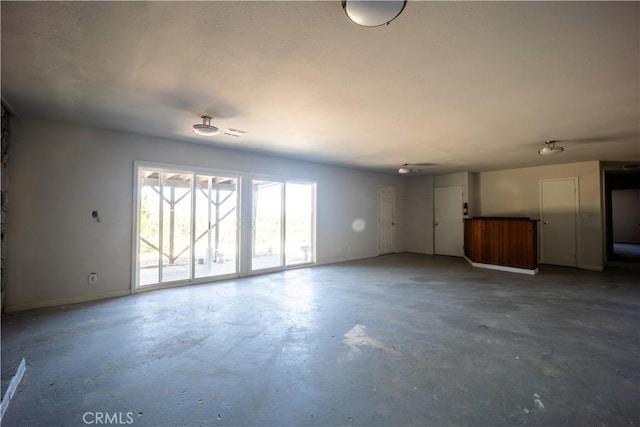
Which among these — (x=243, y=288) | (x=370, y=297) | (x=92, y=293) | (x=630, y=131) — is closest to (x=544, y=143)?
(x=630, y=131)

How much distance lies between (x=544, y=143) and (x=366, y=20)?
438 cm

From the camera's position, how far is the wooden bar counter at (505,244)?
5406mm

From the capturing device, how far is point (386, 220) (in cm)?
823

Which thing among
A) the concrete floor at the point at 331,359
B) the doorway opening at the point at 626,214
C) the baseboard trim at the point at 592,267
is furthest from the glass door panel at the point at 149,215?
the doorway opening at the point at 626,214

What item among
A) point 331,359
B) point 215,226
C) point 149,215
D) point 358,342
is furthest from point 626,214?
point 149,215

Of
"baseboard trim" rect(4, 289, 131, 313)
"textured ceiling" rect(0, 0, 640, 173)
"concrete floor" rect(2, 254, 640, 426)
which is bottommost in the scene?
"concrete floor" rect(2, 254, 640, 426)

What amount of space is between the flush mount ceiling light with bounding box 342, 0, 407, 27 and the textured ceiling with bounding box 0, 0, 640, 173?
0.28 feet

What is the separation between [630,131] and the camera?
371cm

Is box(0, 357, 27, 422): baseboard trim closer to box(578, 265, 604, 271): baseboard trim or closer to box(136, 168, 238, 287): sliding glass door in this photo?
box(136, 168, 238, 287): sliding glass door

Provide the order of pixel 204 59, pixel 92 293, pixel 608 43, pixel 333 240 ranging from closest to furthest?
pixel 608 43
pixel 204 59
pixel 92 293
pixel 333 240

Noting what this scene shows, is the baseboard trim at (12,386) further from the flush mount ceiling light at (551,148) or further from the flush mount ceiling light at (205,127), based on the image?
the flush mount ceiling light at (551,148)

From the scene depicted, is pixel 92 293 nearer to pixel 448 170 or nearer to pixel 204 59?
pixel 204 59

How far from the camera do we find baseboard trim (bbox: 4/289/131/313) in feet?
10.7

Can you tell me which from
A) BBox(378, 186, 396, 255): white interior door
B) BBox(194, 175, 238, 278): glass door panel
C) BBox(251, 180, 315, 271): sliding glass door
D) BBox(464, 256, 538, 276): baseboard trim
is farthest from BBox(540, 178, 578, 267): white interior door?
BBox(194, 175, 238, 278): glass door panel
